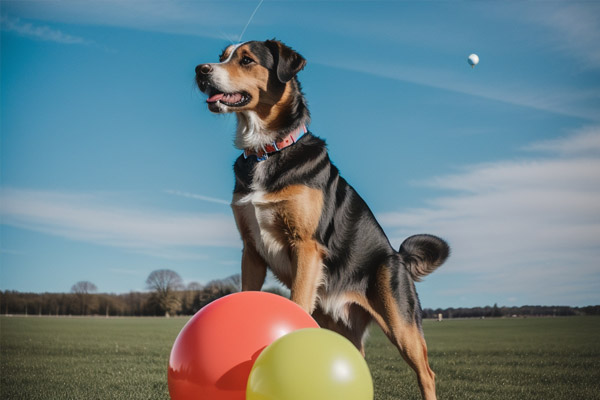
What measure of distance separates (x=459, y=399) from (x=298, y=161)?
342cm

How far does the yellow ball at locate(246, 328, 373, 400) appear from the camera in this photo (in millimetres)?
2787

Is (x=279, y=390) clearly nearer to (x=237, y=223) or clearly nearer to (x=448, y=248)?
(x=237, y=223)

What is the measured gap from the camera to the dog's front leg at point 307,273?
3.98m

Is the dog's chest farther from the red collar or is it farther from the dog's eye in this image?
the dog's eye

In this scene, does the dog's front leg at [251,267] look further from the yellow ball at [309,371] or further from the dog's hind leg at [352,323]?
the yellow ball at [309,371]

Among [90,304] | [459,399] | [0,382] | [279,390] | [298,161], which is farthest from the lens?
[90,304]

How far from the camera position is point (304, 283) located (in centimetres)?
398

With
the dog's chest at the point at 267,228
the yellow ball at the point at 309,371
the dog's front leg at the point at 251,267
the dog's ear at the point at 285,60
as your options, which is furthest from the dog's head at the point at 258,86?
the yellow ball at the point at 309,371

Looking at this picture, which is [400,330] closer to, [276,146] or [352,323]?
[352,323]

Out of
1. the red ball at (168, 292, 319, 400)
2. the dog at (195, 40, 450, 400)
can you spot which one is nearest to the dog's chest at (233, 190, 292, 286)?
the dog at (195, 40, 450, 400)

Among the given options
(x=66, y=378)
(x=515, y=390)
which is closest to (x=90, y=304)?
(x=66, y=378)

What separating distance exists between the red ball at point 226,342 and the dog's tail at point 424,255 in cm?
170

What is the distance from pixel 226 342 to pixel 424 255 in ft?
7.79

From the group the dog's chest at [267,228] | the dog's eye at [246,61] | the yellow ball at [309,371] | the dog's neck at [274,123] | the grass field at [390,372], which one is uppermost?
the dog's eye at [246,61]
